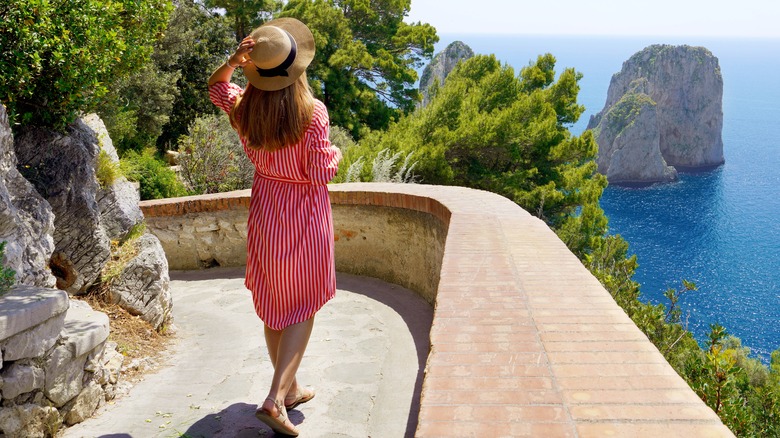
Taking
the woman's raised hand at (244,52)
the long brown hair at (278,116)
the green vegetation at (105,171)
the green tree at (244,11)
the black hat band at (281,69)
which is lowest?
the green vegetation at (105,171)

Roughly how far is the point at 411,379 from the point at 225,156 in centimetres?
706

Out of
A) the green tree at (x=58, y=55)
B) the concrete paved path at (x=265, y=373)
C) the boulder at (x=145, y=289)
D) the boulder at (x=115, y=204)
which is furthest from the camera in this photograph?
the boulder at (x=115, y=204)

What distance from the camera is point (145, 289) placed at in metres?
5.00

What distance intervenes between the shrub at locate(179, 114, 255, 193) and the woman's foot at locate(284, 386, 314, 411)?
22.1 feet

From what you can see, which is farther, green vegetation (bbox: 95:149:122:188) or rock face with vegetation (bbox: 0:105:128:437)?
green vegetation (bbox: 95:149:122:188)

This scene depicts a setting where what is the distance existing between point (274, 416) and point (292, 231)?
0.85 metres

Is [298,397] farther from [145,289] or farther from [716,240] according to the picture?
[716,240]

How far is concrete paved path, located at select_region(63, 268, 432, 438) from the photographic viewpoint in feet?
11.3

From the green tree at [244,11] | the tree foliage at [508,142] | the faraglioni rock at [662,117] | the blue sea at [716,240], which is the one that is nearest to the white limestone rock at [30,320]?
the tree foliage at [508,142]

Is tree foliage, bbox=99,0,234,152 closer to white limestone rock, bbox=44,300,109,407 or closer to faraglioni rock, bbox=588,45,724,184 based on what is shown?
white limestone rock, bbox=44,300,109,407

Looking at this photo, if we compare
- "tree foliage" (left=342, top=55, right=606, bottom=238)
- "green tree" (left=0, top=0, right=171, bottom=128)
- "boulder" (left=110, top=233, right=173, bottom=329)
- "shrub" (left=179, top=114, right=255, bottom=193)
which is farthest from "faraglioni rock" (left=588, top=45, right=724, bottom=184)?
"green tree" (left=0, top=0, right=171, bottom=128)

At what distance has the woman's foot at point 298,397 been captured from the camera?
11.6 ft

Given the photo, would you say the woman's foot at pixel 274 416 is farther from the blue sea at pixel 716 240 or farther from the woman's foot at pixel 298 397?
the blue sea at pixel 716 240

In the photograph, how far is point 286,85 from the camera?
120 inches
